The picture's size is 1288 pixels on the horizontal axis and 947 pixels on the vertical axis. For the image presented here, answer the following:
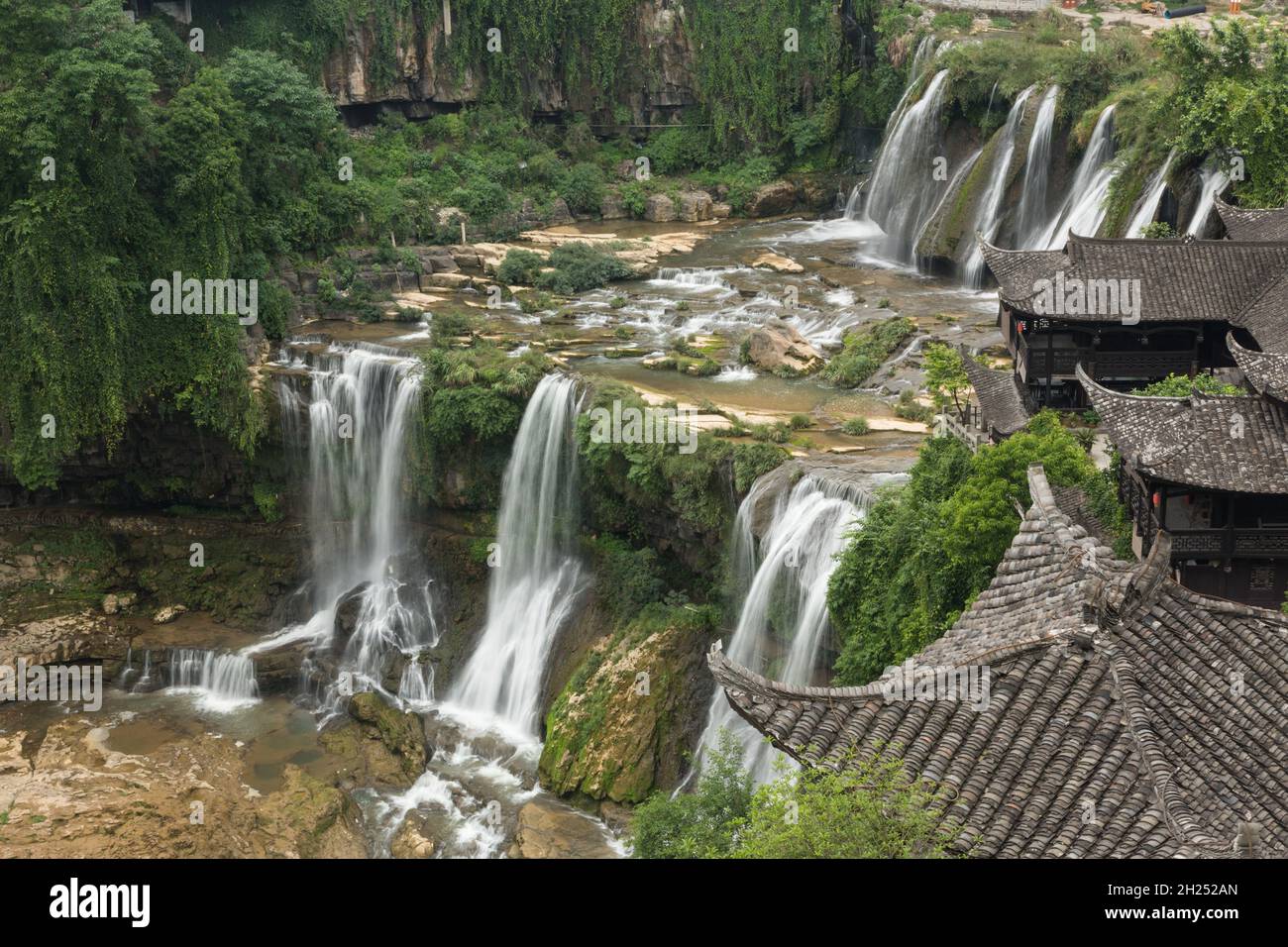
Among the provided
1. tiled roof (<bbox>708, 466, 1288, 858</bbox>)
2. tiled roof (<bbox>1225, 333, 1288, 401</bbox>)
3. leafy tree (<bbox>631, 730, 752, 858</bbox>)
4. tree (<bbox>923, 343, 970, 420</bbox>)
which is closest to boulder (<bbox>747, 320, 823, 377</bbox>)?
tree (<bbox>923, 343, 970, 420</bbox>)

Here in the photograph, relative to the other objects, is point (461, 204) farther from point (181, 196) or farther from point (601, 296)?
point (181, 196)

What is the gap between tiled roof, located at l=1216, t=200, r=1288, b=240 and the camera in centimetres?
3425

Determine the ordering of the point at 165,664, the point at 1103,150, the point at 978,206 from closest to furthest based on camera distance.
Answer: the point at 165,664 < the point at 1103,150 < the point at 978,206

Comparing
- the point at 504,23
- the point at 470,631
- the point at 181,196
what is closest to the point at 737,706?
the point at 470,631

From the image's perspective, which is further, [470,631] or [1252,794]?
[470,631]

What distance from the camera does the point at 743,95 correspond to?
70.4 m

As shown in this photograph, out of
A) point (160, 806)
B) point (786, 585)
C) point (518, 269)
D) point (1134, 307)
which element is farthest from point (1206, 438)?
point (518, 269)

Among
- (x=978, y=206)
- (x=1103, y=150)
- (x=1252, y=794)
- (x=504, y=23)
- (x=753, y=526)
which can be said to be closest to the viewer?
(x=1252, y=794)

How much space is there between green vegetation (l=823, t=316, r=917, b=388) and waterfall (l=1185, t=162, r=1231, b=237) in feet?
29.4

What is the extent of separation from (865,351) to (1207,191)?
10.7 meters

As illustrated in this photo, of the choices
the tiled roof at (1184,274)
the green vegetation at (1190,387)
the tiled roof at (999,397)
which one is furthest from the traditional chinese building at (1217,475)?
the tiled roof at (1184,274)

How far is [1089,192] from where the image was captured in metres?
46.8

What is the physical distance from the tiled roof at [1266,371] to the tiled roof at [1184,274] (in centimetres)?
568

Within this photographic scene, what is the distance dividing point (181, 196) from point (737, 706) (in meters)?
35.3
